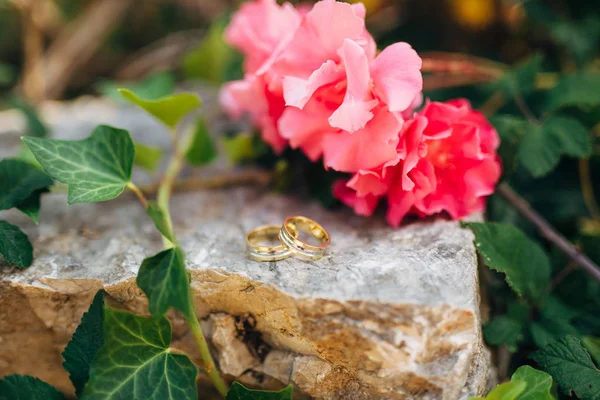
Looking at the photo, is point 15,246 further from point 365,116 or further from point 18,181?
point 365,116

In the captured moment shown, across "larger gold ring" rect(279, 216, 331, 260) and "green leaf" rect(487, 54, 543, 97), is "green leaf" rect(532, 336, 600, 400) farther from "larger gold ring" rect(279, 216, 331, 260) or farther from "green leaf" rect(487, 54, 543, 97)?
"green leaf" rect(487, 54, 543, 97)

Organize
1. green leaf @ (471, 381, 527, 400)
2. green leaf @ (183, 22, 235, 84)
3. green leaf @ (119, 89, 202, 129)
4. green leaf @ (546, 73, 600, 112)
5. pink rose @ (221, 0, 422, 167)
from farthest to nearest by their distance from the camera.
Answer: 1. green leaf @ (183, 22, 235, 84)
2. green leaf @ (546, 73, 600, 112)
3. green leaf @ (119, 89, 202, 129)
4. pink rose @ (221, 0, 422, 167)
5. green leaf @ (471, 381, 527, 400)

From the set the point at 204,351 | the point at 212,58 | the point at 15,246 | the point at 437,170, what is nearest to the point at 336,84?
the point at 437,170

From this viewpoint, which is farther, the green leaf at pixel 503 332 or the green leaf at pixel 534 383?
the green leaf at pixel 503 332

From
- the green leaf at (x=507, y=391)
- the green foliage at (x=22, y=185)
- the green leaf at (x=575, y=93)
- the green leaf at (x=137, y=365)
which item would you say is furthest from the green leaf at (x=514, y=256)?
the green foliage at (x=22, y=185)

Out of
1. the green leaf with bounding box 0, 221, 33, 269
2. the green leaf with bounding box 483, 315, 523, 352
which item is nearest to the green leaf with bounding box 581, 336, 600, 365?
the green leaf with bounding box 483, 315, 523, 352

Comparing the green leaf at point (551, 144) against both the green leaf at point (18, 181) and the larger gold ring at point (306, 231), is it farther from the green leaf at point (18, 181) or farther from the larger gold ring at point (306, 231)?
the green leaf at point (18, 181)
